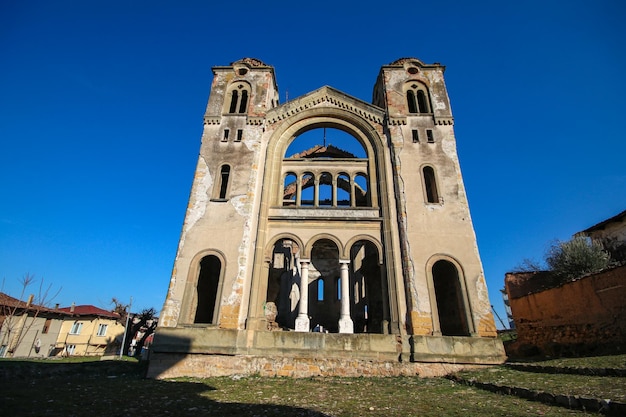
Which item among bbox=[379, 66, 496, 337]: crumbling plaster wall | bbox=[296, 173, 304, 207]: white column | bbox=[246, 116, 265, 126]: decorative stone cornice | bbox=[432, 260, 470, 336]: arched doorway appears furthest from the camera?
bbox=[246, 116, 265, 126]: decorative stone cornice

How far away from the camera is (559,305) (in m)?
14.8

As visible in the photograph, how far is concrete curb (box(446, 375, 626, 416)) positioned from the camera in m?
5.29

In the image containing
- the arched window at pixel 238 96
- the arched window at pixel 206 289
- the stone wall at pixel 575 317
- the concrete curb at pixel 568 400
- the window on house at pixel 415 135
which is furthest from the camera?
the arched window at pixel 238 96

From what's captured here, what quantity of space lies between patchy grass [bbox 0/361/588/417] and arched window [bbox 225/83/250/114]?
14183mm

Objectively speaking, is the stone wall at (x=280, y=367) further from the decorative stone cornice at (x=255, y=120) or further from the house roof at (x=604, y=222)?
the house roof at (x=604, y=222)

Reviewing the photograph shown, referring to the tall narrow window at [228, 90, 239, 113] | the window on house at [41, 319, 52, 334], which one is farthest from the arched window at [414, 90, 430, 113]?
the window on house at [41, 319, 52, 334]

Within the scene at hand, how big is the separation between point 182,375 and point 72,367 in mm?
6726

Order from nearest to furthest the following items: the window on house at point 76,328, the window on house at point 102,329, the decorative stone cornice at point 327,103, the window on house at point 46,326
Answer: the decorative stone cornice at point 327,103
the window on house at point 46,326
the window on house at point 76,328
the window on house at point 102,329

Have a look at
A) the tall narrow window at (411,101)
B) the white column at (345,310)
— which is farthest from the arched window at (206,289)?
the tall narrow window at (411,101)

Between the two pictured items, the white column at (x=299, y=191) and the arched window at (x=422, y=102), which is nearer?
the white column at (x=299, y=191)

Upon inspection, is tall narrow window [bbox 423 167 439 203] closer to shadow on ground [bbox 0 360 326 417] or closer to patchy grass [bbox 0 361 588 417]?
patchy grass [bbox 0 361 588 417]

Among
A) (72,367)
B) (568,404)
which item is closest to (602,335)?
(568,404)

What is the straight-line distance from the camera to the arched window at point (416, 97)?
60.5ft

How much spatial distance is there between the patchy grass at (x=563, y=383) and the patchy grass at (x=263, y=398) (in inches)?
21.1
